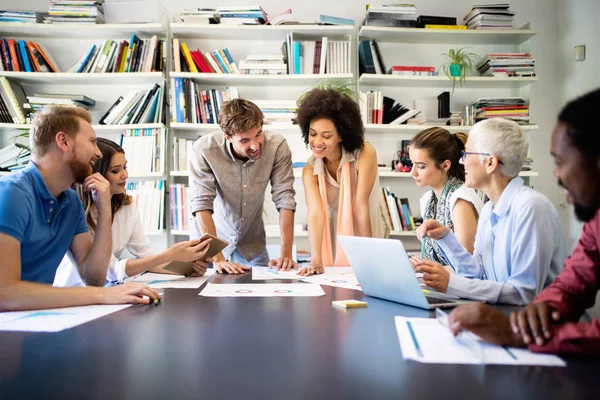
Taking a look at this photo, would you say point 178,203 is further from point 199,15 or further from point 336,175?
point 336,175

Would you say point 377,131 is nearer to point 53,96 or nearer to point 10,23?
point 53,96

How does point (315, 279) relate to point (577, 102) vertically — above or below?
below

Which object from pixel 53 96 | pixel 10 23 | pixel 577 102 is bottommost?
pixel 577 102

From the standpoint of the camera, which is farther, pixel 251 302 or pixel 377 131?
pixel 377 131

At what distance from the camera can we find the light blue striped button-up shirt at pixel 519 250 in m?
1.28

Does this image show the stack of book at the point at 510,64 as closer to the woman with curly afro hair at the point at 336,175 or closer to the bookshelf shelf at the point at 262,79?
the bookshelf shelf at the point at 262,79

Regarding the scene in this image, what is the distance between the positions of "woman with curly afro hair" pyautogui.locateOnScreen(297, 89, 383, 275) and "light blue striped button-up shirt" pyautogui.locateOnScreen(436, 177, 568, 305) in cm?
91

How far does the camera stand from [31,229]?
4.56 feet

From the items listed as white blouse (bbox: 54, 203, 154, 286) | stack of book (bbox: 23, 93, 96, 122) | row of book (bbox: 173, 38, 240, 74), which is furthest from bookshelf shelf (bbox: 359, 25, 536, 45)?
white blouse (bbox: 54, 203, 154, 286)

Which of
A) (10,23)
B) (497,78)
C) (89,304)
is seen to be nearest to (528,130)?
(497,78)

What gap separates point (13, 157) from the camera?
344cm

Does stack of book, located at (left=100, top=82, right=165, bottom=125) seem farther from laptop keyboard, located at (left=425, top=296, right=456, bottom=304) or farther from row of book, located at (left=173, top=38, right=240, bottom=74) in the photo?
laptop keyboard, located at (left=425, top=296, right=456, bottom=304)

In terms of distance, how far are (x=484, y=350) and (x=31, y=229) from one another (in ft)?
4.05

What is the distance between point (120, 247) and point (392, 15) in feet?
8.33
